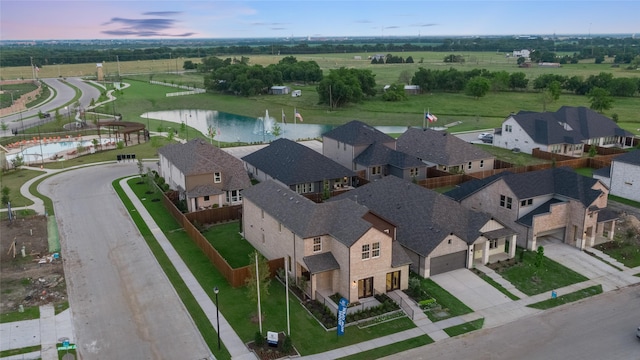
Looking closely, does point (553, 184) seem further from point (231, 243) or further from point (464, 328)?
point (231, 243)

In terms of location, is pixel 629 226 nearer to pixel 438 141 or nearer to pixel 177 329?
pixel 438 141

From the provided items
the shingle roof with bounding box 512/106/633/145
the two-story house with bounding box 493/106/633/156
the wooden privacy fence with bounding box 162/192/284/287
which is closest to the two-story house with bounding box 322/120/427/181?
the wooden privacy fence with bounding box 162/192/284/287

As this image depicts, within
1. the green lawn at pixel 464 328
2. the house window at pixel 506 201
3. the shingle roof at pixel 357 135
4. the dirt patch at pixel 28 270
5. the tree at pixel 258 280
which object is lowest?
the green lawn at pixel 464 328

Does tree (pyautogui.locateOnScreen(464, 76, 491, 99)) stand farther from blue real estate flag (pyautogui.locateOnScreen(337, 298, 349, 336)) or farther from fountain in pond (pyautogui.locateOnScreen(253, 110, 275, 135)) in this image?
blue real estate flag (pyautogui.locateOnScreen(337, 298, 349, 336))

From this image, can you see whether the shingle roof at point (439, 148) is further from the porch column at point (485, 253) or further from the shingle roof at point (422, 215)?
the porch column at point (485, 253)

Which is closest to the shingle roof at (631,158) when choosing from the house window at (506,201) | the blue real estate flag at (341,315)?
the house window at (506,201)

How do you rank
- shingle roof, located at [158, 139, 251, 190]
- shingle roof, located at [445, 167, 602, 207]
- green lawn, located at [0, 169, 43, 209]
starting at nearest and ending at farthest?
shingle roof, located at [445, 167, 602, 207] < shingle roof, located at [158, 139, 251, 190] < green lawn, located at [0, 169, 43, 209]

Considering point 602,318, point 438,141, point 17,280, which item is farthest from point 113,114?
point 602,318
